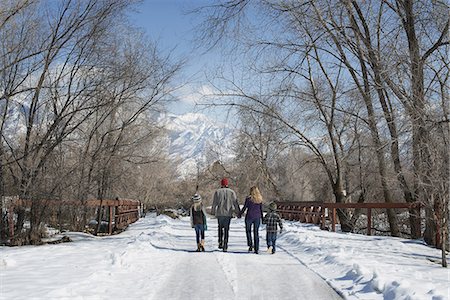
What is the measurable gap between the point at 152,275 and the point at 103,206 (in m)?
11.5

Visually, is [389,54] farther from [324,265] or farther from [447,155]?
[324,265]

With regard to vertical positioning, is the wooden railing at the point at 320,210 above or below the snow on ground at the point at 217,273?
above

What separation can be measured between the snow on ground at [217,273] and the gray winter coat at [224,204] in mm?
959

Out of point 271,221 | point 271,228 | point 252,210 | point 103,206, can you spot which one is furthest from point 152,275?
point 103,206

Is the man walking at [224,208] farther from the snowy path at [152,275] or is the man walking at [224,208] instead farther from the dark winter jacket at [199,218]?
the snowy path at [152,275]

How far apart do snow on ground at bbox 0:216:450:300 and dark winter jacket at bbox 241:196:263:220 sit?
0.92m

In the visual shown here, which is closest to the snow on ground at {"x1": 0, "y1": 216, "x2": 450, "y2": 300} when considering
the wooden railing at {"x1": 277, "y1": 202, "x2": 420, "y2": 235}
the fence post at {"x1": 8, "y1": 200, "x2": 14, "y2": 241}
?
the fence post at {"x1": 8, "y1": 200, "x2": 14, "y2": 241}

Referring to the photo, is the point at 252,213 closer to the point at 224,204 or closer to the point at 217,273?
the point at 224,204

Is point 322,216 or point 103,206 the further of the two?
point 322,216

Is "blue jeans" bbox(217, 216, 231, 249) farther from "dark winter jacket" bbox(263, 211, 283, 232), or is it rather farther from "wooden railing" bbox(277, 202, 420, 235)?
"wooden railing" bbox(277, 202, 420, 235)

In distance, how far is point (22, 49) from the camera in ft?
43.0

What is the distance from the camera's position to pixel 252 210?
40.0 feet

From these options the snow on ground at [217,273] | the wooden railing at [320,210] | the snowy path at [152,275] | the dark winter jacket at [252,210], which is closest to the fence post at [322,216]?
the wooden railing at [320,210]

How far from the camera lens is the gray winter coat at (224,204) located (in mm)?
12055
